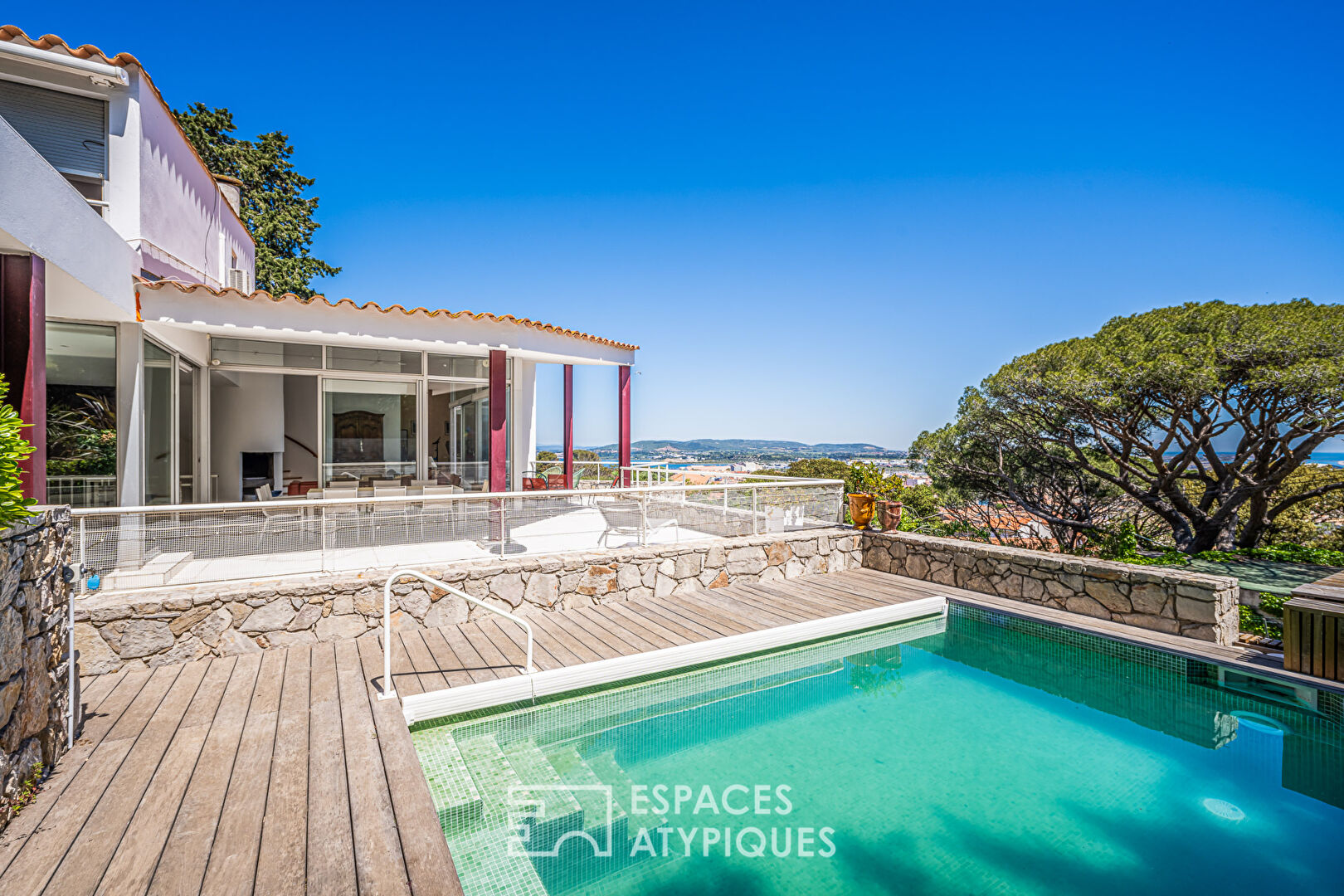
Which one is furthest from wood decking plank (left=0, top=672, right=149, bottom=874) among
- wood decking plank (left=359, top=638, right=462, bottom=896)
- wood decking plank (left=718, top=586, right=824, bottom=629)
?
wood decking plank (left=718, top=586, right=824, bottom=629)

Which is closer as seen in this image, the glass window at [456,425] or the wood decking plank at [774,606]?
the wood decking plank at [774,606]

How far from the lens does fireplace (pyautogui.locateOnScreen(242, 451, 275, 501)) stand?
963cm

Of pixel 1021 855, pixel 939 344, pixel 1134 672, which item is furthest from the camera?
pixel 939 344

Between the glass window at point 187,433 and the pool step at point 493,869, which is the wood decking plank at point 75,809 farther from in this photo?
the glass window at point 187,433

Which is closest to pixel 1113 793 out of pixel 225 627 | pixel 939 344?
pixel 225 627

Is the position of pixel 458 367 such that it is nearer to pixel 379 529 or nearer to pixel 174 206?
pixel 174 206

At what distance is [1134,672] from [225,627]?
308 inches

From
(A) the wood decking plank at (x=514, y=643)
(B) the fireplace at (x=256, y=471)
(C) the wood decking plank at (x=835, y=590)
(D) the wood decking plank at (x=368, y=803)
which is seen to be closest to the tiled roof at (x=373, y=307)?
(B) the fireplace at (x=256, y=471)

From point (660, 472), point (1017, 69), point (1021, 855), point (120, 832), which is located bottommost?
point (1021, 855)

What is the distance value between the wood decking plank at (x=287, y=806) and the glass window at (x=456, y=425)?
589 cm

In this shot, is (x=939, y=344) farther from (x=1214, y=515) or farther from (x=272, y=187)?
(x=272, y=187)

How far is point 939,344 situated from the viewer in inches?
1303

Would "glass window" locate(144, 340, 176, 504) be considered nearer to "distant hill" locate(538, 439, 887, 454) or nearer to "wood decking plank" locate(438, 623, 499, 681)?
"wood decking plank" locate(438, 623, 499, 681)

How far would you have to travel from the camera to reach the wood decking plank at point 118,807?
7.28 feet
